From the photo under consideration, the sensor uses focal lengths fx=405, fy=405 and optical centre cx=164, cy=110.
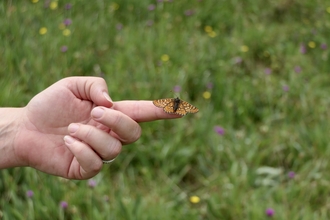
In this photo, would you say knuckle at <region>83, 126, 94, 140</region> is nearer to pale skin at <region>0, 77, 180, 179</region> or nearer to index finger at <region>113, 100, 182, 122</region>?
pale skin at <region>0, 77, 180, 179</region>

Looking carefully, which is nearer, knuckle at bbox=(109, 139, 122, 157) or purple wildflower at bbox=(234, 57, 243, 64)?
knuckle at bbox=(109, 139, 122, 157)

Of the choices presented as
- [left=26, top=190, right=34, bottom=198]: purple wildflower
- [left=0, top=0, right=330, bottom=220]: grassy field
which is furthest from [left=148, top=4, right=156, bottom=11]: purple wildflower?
[left=26, top=190, right=34, bottom=198]: purple wildflower

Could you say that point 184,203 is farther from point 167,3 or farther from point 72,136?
point 167,3

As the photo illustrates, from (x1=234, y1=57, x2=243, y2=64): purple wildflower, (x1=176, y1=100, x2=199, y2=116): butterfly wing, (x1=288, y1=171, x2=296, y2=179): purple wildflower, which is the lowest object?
(x1=288, y1=171, x2=296, y2=179): purple wildflower

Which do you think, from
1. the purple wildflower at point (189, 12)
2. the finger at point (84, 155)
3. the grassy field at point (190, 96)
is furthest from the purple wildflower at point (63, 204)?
the purple wildflower at point (189, 12)

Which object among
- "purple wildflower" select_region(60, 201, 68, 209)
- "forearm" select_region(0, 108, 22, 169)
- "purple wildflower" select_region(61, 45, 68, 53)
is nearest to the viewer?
"forearm" select_region(0, 108, 22, 169)

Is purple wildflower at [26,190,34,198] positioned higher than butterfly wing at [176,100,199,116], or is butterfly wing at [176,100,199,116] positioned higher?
butterfly wing at [176,100,199,116]

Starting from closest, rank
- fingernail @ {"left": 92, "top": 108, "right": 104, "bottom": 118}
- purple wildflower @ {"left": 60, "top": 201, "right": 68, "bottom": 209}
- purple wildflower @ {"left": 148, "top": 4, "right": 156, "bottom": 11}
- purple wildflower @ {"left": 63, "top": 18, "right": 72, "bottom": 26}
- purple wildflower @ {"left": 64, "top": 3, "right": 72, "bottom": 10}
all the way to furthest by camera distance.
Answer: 1. fingernail @ {"left": 92, "top": 108, "right": 104, "bottom": 118}
2. purple wildflower @ {"left": 60, "top": 201, "right": 68, "bottom": 209}
3. purple wildflower @ {"left": 63, "top": 18, "right": 72, "bottom": 26}
4. purple wildflower @ {"left": 64, "top": 3, "right": 72, "bottom": 10}
5. purple wildflower @ {"left": 148, "top": 4, "right": 156, "bottom": 11}

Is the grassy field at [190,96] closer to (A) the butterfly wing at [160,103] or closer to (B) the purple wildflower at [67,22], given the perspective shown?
(B) the purple wildflower at [67,22]
